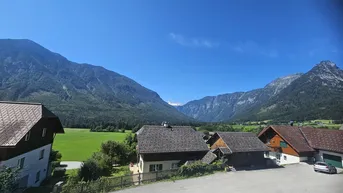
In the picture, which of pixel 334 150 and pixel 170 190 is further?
pixel 334 150

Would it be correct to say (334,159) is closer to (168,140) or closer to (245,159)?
(245,159)

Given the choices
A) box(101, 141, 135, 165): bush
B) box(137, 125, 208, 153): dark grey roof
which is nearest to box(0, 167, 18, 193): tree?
box(137, 125, 208, 153): dark grey roof

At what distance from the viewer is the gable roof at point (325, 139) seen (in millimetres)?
31992

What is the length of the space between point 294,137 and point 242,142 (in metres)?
12.3

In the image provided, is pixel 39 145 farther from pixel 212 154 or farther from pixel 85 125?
pixel 85 125

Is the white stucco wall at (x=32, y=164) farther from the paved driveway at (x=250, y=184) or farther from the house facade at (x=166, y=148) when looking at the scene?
the house facade at (x=166, y=148)

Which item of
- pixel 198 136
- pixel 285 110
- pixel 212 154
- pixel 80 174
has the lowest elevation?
pixel 80 174

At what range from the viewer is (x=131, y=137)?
5347 centimetres

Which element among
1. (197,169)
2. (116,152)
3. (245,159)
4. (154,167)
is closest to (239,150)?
(245,159)

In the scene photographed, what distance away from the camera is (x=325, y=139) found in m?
34.9

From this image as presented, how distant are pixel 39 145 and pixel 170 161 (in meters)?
17.8

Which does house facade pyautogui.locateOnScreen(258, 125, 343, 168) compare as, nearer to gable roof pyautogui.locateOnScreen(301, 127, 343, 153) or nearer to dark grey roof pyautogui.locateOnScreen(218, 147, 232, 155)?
gable roof pyautogui.locateOnScreen(301, 127, 343, 153)

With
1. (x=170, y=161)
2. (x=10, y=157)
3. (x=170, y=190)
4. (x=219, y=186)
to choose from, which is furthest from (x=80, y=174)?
(x=219, y=186)

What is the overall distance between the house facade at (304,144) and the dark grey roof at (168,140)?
14.1 metres
